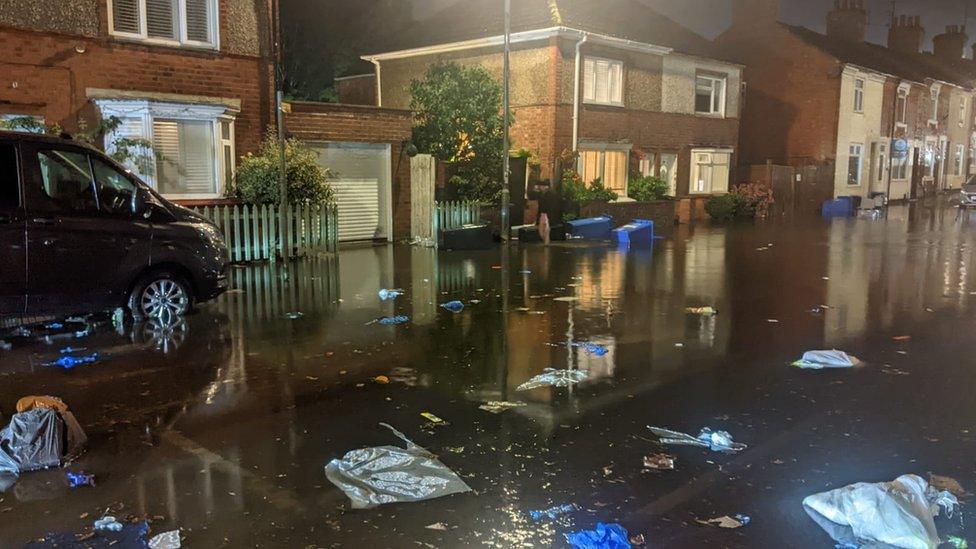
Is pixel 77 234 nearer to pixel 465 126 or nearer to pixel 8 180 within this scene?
pixel 8 180

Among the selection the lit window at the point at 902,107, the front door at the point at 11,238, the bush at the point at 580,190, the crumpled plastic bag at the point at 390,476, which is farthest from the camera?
the lit window at the point at 902,107

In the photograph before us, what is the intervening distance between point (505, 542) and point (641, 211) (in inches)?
844

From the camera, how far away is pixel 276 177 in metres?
15.4

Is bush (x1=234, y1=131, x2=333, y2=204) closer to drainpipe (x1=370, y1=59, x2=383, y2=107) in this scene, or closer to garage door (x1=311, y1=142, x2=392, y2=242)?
garage door (x1=311, y1=142, x2=392, y2=242)

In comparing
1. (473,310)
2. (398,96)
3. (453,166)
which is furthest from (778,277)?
(398,96)

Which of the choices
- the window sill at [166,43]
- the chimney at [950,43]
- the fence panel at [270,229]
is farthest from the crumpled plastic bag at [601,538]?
the chimney at [950,43]

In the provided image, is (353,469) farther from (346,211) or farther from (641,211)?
(641,211)

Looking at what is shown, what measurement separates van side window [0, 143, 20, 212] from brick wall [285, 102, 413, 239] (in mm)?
9150

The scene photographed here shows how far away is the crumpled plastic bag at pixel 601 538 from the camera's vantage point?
397 cm

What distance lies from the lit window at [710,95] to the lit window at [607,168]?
16.7ft

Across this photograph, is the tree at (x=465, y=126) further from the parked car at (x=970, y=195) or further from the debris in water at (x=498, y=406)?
the parked car at (x=970, y=195)

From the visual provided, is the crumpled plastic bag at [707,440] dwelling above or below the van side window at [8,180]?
below

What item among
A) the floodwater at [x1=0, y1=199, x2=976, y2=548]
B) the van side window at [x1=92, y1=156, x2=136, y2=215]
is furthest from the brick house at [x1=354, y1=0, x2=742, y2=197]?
the van side window at [x1=92, y1=156, x2=136, y2=215]

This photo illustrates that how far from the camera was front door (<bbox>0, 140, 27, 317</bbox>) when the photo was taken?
814 centimetres
